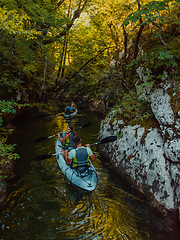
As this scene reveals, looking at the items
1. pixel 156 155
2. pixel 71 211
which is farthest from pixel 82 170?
pixel 156 155

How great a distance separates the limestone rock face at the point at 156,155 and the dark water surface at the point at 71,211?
1.36ft

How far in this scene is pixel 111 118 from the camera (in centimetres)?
688

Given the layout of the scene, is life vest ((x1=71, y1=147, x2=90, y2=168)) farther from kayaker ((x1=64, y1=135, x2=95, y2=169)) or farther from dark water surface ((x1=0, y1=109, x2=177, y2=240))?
dark water surface ((x1=0, y1=109, x2=177, y2=240))

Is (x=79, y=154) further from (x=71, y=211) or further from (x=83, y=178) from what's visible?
(x=71, y=211)

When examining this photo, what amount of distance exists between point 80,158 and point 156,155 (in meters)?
2.11

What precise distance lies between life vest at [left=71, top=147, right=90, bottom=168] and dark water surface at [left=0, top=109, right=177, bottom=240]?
0.77 m

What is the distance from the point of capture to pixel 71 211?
3691 mm

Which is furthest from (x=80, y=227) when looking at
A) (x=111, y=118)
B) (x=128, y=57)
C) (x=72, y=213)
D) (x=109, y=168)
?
(x=128, y=57)

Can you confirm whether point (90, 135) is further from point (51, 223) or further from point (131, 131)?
point (51, 223)

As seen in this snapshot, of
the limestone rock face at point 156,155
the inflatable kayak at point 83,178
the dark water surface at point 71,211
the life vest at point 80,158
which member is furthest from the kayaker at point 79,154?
the limestone rock face at point 156,155

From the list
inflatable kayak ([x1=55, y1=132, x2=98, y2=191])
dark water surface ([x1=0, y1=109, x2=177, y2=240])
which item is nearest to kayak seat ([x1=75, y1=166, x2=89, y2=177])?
inflatable kayak ([x1=55, y1=132, x2=98, y2=191])

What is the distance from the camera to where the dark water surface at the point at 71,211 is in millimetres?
3098

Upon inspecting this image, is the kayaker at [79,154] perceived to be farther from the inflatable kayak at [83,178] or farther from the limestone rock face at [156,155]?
the limestone rock face at [156,155]

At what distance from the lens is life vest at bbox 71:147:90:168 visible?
14.3 ft
